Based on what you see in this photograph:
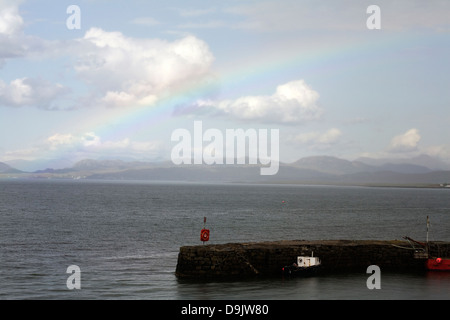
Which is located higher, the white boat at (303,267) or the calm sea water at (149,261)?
the white boat at (303,267)

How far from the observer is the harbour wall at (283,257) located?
42.2 metres

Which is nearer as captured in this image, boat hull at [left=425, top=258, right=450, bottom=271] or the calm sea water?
the calm sea water

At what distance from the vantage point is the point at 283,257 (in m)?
44.3

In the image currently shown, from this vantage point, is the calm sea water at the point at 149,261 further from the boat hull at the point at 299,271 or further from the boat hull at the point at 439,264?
the boat hull at the point at 439,264

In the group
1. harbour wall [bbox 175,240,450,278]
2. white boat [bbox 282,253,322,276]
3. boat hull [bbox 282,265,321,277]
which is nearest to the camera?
harbour wall [bbox 175,240,450,278]

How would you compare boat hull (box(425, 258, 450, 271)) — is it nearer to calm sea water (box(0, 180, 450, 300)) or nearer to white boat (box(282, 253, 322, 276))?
calm sea water (box(0, 180, 450, 300))

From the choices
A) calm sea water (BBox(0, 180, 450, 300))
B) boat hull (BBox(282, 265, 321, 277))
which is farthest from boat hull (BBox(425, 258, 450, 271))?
boat hull (BBox(282, 265, 321, 277))

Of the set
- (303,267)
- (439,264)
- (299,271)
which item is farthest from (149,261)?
(439,264)

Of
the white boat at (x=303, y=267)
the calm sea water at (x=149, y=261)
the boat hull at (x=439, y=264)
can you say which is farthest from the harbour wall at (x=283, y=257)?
the calm sea water at (x=149, y=261)

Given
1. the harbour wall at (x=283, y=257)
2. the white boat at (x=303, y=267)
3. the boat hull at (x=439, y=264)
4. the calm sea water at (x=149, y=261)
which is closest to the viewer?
the calm sea water at (x=149, y=261)

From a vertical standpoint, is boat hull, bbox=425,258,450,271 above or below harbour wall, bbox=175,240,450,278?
below

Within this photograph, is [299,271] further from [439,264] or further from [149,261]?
[149,261]

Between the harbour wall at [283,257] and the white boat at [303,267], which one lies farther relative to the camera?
the white boat at [303,267]

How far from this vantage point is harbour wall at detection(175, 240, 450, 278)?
42250mm
